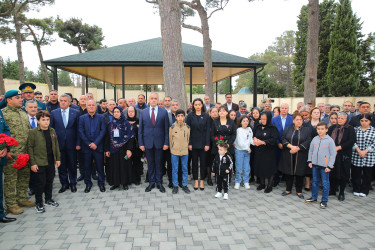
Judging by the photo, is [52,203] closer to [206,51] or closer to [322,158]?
[322,158]

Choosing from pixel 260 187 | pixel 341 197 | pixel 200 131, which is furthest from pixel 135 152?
pixel 341 197

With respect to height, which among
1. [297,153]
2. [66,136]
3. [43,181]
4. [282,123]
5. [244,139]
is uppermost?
[282,123]

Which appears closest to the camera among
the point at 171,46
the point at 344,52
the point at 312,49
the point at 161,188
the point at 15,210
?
the point at 15,210

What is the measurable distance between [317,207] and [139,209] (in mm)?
3328

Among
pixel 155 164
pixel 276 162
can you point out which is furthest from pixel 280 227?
pixel 155 164

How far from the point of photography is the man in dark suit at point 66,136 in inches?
200

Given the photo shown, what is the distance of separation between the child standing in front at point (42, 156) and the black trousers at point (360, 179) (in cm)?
622

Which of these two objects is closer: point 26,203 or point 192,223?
point 192,223

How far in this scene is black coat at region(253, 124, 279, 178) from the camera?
525 cm

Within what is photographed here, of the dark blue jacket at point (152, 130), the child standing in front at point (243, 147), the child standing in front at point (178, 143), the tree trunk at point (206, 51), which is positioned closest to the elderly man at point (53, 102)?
the dark blue jacket at point (152, 130)

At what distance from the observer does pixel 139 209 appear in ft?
14.1

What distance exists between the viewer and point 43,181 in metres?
4.25

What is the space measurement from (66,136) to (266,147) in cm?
446

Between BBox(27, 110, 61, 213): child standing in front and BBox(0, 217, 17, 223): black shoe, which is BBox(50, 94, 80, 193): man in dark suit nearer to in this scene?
BBox(27, 110, 61, 213): child standing in front
